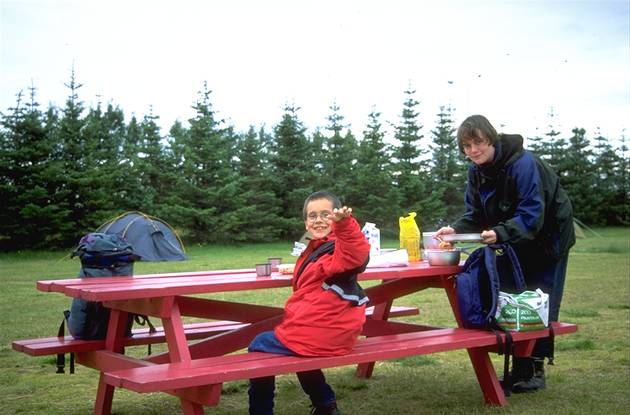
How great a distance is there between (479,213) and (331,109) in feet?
92.1

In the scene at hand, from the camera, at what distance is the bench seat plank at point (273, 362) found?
9.67ft

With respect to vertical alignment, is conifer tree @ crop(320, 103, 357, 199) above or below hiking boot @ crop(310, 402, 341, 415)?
above

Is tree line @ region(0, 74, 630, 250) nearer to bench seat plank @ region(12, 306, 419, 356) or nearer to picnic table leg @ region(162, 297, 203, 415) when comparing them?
bench seat plank @ region(12, 306, 419, 356)

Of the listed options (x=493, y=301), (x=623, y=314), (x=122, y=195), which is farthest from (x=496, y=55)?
(x=122, y=195)

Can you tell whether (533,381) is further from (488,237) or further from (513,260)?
(488,237)

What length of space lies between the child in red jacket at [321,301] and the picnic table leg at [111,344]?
31.8 inches

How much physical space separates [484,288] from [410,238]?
732 mm

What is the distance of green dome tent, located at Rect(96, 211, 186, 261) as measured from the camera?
18.6 meters

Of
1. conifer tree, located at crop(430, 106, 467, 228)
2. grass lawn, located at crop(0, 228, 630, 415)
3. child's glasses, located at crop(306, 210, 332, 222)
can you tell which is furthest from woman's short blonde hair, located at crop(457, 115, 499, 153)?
conifer tree, located at crop(430, 106, 467, 228)

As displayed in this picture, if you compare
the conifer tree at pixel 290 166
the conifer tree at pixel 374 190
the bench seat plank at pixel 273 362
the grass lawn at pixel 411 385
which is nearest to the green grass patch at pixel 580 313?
the grass lawn at pixel 411 385

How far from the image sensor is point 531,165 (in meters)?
4.34

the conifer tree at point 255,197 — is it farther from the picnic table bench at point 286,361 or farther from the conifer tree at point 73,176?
the picnic table bench at point 286,361

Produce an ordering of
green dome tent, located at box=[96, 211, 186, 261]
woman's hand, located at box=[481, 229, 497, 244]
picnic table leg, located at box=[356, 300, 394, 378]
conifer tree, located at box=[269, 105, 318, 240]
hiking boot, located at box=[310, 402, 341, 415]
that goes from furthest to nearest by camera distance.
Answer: conifer tree, located at box=[269, 105, 318, 240] < green dome tent, located at box=[96, 211, 186, 261] < picnic table leg, located at box=[356, 300, 394, 378] < woman's hand, located at box=[481, 229, 497, 244] < hiking boot, located at box=[310, 402, 341, 415]

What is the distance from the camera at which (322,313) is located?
3402 millimetres
